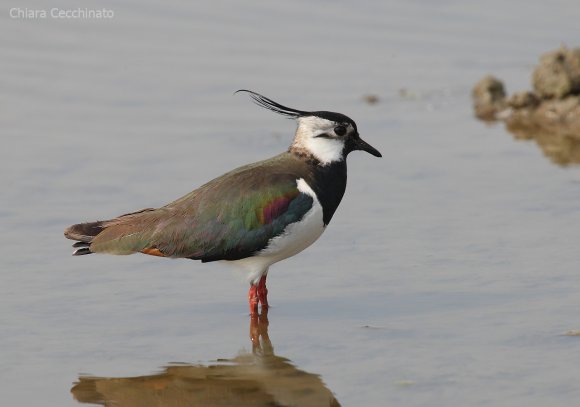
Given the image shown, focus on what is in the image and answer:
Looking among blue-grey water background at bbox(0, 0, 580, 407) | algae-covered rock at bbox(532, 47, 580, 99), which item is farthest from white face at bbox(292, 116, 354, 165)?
algae-covered rock at bbox(532, 47, 580, 99)

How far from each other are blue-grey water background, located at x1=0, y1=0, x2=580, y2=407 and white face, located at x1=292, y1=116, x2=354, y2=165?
1.00 metres

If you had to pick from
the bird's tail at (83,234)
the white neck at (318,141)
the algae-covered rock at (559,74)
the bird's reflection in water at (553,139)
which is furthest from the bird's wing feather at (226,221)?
the algae-covered rock at (559,74)

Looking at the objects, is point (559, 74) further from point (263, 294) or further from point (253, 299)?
point (253, 299)

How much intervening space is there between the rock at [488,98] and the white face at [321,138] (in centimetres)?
492

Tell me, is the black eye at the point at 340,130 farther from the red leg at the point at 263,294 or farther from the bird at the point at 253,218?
the red leg at the point at 263,294

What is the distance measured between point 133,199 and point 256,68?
13.7 feet

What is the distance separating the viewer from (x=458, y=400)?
7625 mm

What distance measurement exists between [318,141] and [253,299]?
131 cm

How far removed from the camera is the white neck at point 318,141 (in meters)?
9.60

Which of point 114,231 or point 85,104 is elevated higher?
point 85,104

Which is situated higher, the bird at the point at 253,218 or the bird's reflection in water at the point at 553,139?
the bird's reflection in water at the point at 553,139

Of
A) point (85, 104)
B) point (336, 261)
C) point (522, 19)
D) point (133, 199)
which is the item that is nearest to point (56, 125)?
point (85, 104)

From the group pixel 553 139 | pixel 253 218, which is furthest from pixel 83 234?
pixel 553 139

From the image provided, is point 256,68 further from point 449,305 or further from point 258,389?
point 258,389
